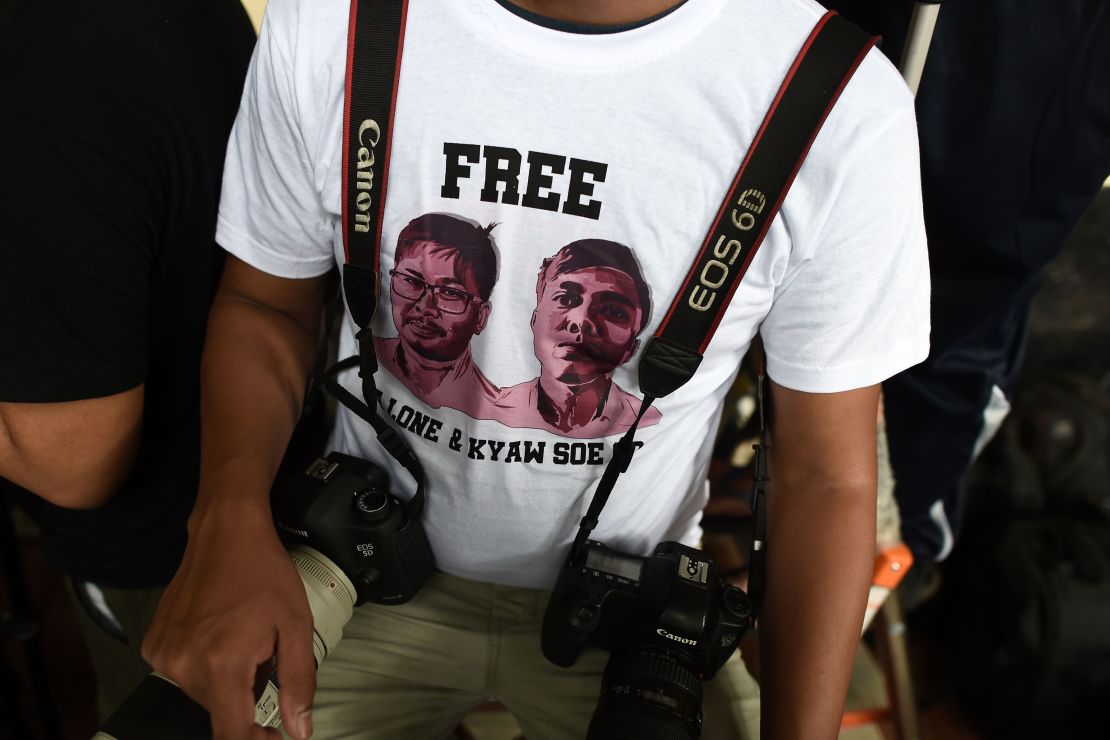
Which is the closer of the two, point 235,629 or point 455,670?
point 235,629

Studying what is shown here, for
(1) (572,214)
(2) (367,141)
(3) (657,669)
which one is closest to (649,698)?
(3) (657,669)

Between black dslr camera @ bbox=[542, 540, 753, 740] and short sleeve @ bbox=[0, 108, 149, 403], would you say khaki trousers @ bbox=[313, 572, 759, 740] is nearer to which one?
black dslr camera @ bbox=[542, 540, 753, 740]

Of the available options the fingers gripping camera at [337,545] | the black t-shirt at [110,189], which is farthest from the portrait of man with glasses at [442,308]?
the black t-shirt at [110,189]

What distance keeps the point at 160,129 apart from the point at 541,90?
1.19ft

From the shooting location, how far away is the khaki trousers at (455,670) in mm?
869

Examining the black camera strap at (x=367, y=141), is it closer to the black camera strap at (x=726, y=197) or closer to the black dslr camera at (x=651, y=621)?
the black camera strap at (x=726, y=197)

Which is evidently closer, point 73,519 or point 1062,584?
point 73,519

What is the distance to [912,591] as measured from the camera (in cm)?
142

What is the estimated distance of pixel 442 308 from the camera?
2.36 ft

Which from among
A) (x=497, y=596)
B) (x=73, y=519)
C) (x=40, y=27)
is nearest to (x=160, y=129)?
(x=40, y=27)

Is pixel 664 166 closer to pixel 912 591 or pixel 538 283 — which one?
pixel 538 283

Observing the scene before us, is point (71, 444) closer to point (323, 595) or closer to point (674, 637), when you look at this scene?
point (323, 595)

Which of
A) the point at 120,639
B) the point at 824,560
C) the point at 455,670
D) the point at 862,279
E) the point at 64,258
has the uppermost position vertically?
the point at 862,279

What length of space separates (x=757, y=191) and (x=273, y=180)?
1.40ft
